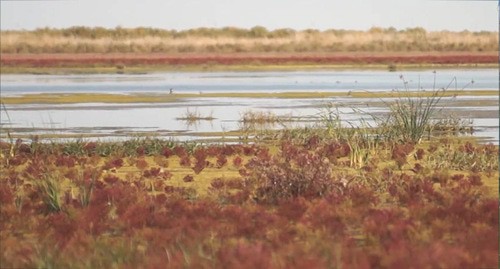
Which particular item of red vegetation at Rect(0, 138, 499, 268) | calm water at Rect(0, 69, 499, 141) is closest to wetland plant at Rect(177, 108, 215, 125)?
calm water at Rect(0, 69, 499, 141)

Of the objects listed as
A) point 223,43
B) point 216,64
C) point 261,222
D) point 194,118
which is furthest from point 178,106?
point 223,43

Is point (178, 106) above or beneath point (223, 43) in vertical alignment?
above

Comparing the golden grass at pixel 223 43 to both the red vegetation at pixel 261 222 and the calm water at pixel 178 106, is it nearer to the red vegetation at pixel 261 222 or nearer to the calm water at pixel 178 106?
the calm water at pixel 178 106

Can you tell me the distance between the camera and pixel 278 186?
1102 cm

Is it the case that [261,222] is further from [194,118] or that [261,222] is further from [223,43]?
[223,43]

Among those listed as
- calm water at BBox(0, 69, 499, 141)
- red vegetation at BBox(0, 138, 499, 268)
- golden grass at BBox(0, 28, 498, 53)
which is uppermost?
red vegetation at BBox(0, 138, 499, 268)

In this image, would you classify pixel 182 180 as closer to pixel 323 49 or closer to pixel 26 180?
pixel 26 180

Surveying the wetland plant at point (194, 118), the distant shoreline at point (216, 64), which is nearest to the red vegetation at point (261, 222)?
the wetland plant at point (194, 118)

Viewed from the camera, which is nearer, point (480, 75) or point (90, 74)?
point (480, 75)

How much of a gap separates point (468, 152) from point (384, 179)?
10.3ft

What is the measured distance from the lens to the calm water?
23359mm

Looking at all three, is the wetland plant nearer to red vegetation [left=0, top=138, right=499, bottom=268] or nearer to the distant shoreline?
red vegetation [left=0, top=138, right=499, bottom=268]

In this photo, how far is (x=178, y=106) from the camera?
30484 mm

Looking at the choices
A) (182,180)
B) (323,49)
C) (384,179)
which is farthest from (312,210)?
(323,49)
